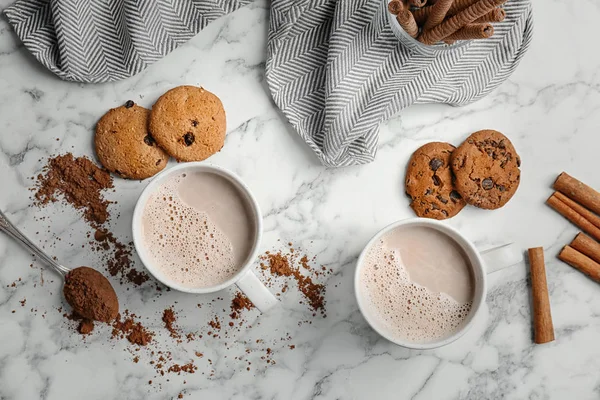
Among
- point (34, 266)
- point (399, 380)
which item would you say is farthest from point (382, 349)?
point (34, 266)

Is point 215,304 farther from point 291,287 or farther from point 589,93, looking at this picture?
point 589,93

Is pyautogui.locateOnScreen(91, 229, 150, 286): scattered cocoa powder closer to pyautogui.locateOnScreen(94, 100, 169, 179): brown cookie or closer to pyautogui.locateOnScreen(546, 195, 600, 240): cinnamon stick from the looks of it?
pyautogui.locateOnScreen(94, 100, 169, 179): brown cookie

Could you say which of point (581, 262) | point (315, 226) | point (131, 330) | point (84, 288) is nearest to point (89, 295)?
point (84, 288)

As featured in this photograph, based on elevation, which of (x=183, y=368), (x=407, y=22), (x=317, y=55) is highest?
(x=407, y=22)

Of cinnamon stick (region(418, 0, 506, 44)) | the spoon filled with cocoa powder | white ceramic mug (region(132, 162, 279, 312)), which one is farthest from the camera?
the spoon filled with cocoa powder

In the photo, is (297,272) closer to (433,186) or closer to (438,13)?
(433,186)

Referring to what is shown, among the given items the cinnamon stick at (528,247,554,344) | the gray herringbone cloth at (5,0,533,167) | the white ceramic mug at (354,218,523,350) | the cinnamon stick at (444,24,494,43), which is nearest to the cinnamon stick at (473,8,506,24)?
the cinnamon stick at (444,24,494,43)
